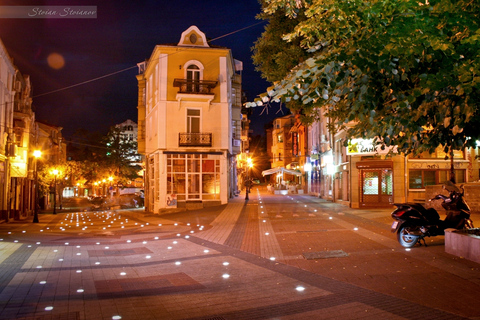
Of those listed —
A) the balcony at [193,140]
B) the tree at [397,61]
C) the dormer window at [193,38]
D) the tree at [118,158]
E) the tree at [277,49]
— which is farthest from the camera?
the tree at [118,158]

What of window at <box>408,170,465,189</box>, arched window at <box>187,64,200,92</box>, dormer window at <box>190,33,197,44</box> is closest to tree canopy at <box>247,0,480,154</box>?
window at <box>408,170,465,189</box>

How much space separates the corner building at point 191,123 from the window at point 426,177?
1181 centimetres

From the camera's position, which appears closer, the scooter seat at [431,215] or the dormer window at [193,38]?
the scooter seat at [431,215]

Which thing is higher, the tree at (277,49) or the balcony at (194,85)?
the balcony at (194,85)

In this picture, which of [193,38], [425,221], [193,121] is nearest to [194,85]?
[193,121]

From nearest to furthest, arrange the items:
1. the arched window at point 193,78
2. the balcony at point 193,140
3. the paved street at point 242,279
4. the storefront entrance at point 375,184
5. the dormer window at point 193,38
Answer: the paved street at point 242,279 → the storefront entrance at point 375,184 → the arched window at point 193,78 → the balcony at point 193,140 → the dormer window at point 193,38

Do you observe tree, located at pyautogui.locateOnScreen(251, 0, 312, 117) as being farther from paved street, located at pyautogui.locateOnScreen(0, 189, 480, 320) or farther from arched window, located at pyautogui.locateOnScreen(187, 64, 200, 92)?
arched window, located at pyautogui.locateOnScreen(187, 64, 200, 92)

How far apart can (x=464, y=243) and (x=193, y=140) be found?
2064 cm

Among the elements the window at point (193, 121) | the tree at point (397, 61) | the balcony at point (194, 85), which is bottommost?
the tree at point (397, 61)

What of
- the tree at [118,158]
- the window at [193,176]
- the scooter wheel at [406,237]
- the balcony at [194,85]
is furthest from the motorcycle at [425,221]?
the tree at [118,158]

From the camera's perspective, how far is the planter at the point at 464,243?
816cm

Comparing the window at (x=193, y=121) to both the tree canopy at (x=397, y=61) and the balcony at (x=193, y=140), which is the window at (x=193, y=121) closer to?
the balcony at (x=193, y=140)

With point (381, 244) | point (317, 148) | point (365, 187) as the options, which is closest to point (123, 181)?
point (317, 148)

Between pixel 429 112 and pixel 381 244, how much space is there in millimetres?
5839
